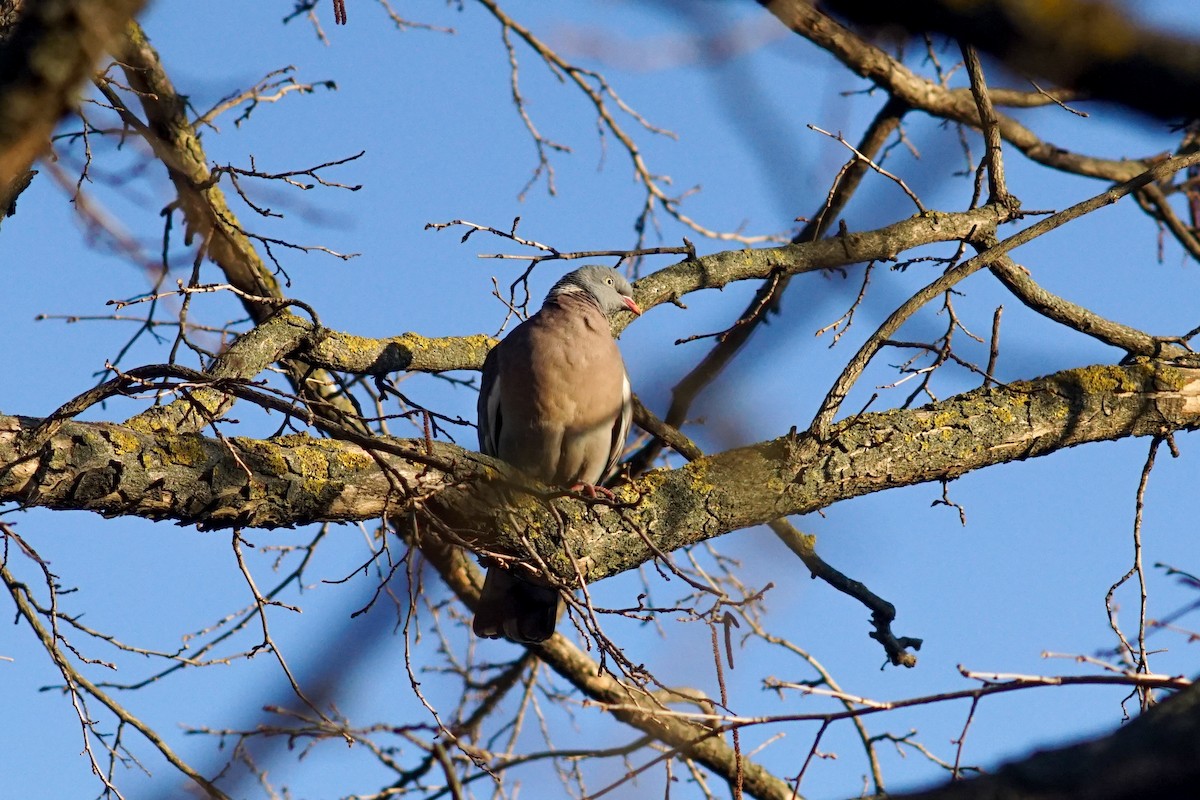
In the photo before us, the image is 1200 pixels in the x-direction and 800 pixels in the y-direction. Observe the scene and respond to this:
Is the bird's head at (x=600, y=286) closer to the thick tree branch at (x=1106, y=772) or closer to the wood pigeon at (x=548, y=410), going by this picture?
the wood pigeon at (x=548, y=410)

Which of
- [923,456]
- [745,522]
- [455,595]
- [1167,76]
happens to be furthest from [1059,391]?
[1167,76]

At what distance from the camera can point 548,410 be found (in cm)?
434

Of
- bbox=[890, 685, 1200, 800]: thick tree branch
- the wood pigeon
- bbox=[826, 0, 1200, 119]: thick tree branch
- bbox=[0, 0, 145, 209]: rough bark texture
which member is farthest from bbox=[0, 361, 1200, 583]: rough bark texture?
bbox=[826, 0, 1200, 119]: thick tree branch

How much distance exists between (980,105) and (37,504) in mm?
3280

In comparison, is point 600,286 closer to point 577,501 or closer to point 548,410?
point 548,410

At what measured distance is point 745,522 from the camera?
136 inches

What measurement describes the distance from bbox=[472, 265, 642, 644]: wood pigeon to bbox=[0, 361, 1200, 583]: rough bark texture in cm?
91

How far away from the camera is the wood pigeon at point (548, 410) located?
167 inches

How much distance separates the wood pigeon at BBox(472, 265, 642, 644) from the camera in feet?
13.9

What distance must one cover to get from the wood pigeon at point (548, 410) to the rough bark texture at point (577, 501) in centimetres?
91

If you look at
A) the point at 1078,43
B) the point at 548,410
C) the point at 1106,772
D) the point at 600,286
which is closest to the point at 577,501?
the point at 548,410

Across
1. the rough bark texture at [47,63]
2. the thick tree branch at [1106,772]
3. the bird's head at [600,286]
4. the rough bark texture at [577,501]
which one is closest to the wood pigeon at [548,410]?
the bird's head at [600,286]

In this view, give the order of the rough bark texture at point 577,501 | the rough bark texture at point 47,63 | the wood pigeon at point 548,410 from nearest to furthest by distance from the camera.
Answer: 1. the rough bark texture at point 47,63
2. the rough bark texture at point 577,501
3. the wood pigeon at point 548,410

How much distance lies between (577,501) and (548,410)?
3.34 ft
